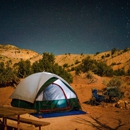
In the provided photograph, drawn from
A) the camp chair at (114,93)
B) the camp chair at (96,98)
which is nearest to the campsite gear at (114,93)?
the camp chair at (114,93)

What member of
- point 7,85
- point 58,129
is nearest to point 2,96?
point 7,85

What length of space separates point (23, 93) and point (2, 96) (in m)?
6.59

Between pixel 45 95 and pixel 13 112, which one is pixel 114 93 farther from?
pixel 13 112

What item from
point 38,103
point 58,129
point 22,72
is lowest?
point 58,129

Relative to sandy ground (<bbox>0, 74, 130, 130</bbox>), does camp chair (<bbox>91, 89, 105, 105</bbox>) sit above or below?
above

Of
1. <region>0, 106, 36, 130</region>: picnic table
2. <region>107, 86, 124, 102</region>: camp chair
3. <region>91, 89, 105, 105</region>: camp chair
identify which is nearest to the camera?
<region>0, 106, 36, 130</region>: picnic table

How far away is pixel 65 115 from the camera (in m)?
9.89

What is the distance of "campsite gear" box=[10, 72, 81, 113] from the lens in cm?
1023

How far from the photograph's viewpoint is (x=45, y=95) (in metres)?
10.6

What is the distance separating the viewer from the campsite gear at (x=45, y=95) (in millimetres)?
10234

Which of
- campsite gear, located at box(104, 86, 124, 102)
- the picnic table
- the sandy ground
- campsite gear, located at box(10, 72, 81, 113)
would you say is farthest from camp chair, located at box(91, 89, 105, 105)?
the picnic table

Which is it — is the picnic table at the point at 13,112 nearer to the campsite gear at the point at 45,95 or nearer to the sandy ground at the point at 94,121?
the sandy ground at the point at 94,121

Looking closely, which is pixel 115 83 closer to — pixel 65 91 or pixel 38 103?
pixel 65 91

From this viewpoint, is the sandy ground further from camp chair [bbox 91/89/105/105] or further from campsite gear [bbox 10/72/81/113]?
camp chair [bbox 91/89/105/105]
